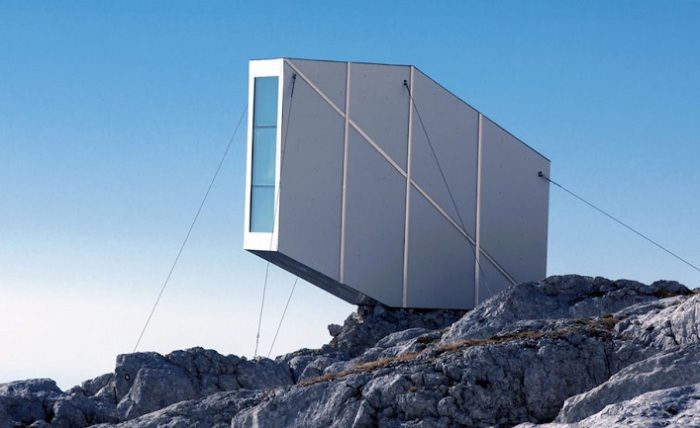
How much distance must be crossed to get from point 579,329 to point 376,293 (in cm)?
1328

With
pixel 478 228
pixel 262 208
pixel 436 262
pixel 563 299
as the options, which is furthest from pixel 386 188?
pixel 563 299

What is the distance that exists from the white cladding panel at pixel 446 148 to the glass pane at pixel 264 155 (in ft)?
11.6

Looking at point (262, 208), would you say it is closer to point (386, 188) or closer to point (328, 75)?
point (386, 188)

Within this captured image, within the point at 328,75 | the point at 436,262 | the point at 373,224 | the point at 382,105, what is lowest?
the point at 436,262

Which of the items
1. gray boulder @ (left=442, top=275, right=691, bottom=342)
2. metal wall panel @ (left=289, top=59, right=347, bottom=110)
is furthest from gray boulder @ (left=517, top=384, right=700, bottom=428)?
metal wall panel @ (left=289, top=59, right=347, bottom=110)

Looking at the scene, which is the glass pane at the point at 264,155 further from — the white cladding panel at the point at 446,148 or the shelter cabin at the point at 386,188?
the white cladding panel at the point at 446,148

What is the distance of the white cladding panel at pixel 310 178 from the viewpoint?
81.0 ft

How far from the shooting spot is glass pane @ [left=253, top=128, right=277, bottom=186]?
24938mm

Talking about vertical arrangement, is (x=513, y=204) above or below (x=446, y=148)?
below

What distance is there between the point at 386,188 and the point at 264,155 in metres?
3.07

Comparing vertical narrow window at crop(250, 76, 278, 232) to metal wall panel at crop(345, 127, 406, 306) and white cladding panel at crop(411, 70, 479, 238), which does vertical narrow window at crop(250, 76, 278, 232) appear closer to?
metal wall panel at crop(345, 127, 406, 306)

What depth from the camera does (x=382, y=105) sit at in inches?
1031

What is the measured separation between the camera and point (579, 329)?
12852mm

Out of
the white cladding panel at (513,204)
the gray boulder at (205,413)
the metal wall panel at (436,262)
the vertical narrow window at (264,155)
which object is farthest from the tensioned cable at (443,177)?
the gray boulder at (205,413)
